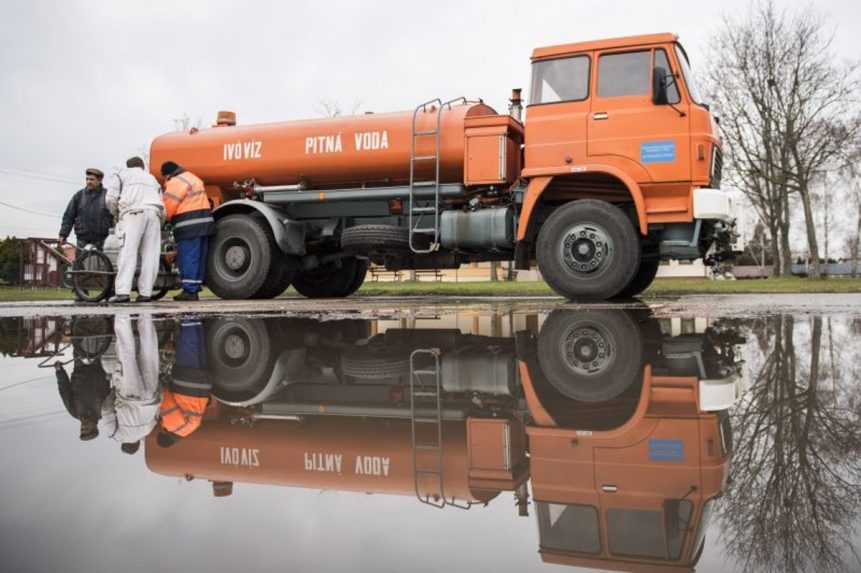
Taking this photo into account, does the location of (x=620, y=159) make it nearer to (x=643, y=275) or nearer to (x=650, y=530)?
(x=643, y=275)

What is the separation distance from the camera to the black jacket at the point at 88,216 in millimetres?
10219

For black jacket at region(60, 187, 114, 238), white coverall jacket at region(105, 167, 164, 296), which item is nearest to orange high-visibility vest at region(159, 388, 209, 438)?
white coverall jacket at region(105, 167, 164, 296)

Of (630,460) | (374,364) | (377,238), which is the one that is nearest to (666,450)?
(630,460)

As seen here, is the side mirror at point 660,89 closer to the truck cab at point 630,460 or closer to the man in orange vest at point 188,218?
the truck cab at point 630,460

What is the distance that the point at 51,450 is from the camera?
1.69 metres

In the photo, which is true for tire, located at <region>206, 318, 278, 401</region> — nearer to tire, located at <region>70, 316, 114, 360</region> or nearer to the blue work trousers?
tire, located at <region>70, 316, 114, 360</region>

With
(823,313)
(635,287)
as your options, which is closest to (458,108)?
(635,287)

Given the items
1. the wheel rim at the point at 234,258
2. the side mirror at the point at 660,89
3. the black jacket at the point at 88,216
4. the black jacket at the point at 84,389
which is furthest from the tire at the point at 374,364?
the black jacket at the point at 88,216

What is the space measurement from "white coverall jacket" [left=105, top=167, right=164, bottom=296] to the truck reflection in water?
20.4 ft

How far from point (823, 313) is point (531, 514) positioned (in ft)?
16.0

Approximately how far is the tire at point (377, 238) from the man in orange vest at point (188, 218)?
212 centimetres

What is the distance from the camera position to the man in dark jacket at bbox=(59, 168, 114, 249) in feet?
33.5

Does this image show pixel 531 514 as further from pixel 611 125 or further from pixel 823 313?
pixel 611 125

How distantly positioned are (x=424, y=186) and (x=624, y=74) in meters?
2.78
